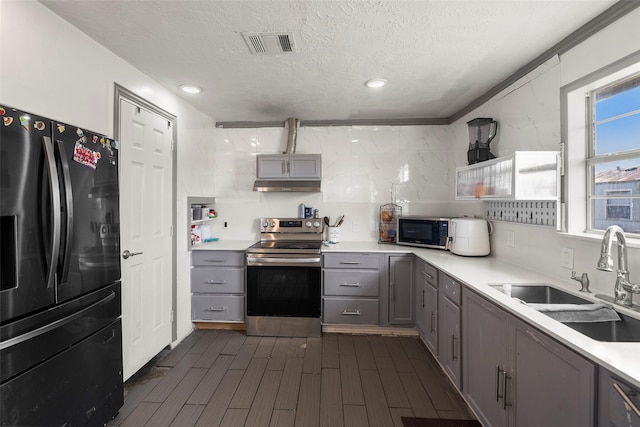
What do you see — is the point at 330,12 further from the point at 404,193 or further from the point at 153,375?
the point at 153,375

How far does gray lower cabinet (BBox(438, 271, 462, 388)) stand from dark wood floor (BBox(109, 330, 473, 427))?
0.61 feet

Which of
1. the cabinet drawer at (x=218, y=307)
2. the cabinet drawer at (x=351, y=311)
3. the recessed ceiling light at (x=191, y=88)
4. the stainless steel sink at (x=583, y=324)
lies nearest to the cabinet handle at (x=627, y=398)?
the stainless steel sink at (x=583, y=324)

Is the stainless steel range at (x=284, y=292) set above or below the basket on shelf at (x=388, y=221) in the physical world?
below

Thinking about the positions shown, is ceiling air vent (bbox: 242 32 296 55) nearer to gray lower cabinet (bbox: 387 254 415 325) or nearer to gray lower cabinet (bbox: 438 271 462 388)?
gray lower cabinet (bbox: 438 271 462 388)

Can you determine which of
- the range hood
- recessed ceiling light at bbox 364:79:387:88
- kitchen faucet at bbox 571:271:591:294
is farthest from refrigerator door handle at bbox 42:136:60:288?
kitchen faucet at bbox 571:271:591:294

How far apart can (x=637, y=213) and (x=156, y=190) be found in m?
3.21

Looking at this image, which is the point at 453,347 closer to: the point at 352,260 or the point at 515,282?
the point at 515,282

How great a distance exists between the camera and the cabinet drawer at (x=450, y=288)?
193 centimetres

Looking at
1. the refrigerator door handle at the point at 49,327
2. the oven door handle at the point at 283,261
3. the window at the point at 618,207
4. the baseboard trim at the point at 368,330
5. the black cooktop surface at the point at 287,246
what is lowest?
the baseboard trim at the point at 368,330

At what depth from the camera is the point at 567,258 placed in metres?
1.76

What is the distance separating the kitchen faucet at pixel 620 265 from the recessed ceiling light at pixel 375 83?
5.95 ft

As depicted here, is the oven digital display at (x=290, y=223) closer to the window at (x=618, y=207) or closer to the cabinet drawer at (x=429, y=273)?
the cabinet drawer at (x=429, y=273)

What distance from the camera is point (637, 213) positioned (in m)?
1.48

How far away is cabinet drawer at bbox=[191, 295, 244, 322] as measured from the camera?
3.00 meters
